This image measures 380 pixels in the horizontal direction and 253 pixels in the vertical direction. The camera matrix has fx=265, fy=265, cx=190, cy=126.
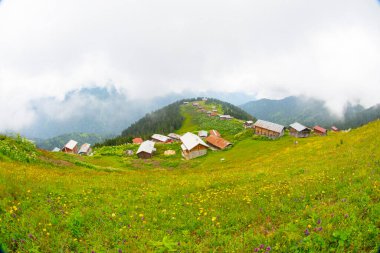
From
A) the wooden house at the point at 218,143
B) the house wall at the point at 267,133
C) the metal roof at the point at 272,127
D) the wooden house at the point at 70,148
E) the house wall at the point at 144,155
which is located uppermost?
the metal roof at the point at 272,127

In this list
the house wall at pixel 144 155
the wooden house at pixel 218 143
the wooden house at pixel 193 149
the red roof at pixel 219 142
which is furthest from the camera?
the house wall at pixel 144 155

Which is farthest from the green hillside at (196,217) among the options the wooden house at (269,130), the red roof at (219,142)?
the wooden house at (269,130)

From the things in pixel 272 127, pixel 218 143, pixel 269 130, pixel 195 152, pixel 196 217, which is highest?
pixel 272 127

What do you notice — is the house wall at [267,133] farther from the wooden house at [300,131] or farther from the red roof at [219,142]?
the red roof at [219,142]

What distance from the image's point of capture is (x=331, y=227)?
6.40 m

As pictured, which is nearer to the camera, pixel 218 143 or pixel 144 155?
pixel 218 143

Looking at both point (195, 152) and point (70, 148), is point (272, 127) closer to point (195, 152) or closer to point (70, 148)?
point (195, 152)

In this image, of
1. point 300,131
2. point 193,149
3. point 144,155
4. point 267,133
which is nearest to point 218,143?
point 193,149

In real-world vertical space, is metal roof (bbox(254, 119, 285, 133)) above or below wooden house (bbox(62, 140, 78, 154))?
above

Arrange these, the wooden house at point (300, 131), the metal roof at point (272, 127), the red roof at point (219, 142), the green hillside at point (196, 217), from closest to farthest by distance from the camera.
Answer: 1. the green hillside at point (196, 217)
2. the red roof at point (219, 142)
3. the metal roof at point (272, 127)
4. the wooden house at point (300, 131)

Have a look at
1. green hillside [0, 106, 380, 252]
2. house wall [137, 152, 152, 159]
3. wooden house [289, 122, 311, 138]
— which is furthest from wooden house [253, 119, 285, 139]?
green hillside [0, 106, 380, 252]

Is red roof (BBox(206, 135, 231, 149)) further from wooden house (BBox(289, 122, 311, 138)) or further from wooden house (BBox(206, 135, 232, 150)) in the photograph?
wooden house (BBox(289, 122, 311, 138))

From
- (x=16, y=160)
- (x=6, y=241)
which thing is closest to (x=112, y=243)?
(x=6, y=241)

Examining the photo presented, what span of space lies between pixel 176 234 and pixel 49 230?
3.65m
